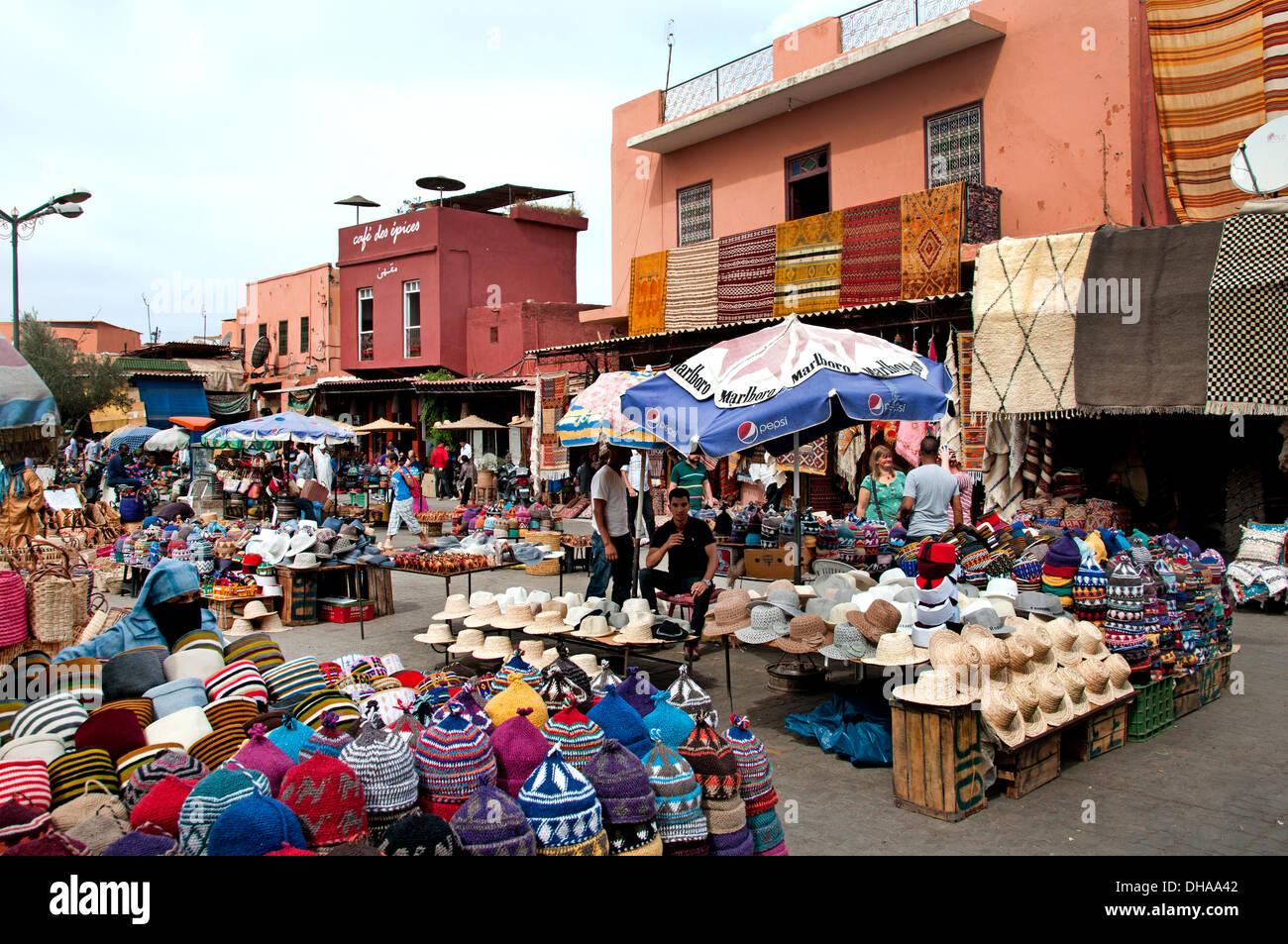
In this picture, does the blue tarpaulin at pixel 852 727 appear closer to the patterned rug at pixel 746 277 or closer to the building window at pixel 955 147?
the patterned rug at pixel 746 277

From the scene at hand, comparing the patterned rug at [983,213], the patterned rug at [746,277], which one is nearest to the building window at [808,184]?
the patterned rug at [746,277]

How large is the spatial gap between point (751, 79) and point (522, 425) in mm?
11709

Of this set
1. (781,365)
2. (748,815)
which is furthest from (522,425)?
(748,815)

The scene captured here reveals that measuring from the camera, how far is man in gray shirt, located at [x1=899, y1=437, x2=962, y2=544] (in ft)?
26.0

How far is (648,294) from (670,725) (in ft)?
50.5

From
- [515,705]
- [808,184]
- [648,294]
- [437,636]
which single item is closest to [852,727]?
[515,705]

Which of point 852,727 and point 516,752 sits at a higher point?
point 516,752

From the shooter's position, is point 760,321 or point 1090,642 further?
point 760,321

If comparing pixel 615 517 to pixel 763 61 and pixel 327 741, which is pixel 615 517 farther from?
pixel 763 61

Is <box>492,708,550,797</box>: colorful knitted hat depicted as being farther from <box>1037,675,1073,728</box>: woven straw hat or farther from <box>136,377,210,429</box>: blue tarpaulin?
<box>136,377,210,429</box>: blue tarpaulin

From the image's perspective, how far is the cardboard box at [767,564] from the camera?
10.9m

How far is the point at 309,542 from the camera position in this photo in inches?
404

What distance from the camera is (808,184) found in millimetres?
17094
